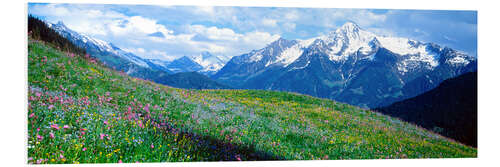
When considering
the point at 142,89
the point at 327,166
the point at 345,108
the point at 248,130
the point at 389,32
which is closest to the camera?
the point at 327,166

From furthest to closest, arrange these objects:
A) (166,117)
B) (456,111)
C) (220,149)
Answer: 1. (456,111)
2. (166,117)
3. (220,149)

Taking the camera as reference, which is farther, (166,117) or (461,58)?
(461,58)

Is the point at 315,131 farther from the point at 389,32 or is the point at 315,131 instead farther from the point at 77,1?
the point at 77,1

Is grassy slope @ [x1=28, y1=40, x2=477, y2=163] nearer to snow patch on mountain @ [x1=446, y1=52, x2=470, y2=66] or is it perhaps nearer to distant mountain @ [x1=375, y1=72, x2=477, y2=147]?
distant mountain @ [x1=375, y1=72, x2=477, y2=147]

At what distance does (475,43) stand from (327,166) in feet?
28.8

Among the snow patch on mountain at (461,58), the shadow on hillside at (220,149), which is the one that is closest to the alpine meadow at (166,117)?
the shadow on hillside at (220,149)

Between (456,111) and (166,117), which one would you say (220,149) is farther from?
(456,111)

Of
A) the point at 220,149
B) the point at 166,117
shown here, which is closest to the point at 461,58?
the point at 220,149

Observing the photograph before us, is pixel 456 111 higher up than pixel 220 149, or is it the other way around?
pixel 456 111

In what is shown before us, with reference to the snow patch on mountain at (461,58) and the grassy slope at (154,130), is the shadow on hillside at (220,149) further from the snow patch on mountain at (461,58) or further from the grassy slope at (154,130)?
the snow patch on mountain at (461,58)

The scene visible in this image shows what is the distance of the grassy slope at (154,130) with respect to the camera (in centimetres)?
551

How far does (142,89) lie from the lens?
10719 mm

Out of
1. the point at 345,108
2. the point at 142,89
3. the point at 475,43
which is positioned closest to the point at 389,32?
the point at 475,43

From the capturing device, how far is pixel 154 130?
679 centimetres
